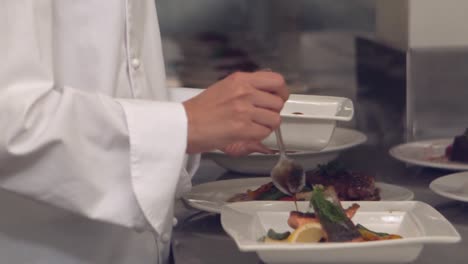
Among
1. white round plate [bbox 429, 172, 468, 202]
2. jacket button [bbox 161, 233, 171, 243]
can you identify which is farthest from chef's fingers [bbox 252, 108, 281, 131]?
white round plate [bbox 429, 172, 468, 202]

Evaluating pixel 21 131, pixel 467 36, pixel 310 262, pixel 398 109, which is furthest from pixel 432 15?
pixel 21 131

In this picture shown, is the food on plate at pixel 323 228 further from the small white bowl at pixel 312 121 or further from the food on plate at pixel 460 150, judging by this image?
the food on plate at pixel 460 150

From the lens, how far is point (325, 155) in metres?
1.54

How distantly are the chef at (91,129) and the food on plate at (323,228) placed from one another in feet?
0.35

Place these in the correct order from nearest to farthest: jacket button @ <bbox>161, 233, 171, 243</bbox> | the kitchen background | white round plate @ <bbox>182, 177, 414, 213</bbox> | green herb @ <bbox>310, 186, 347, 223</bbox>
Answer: green herb @ <bbox>310, 186, 347, 223</bbox> < jacket button @ <bbox>161, 233, 171, 243</bbox> < white round plate @ <bbox>182, 177, 414, 213</bbox> < the kitchen background

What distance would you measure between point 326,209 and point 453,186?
0.38 meters

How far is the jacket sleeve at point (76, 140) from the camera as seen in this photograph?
90 centimetres

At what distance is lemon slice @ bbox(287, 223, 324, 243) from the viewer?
99cm

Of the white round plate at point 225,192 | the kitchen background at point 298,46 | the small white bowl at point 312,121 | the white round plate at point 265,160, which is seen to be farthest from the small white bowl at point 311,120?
the kitchen background at point 298,46

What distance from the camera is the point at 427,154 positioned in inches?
62.5

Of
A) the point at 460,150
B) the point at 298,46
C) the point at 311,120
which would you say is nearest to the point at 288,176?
the point at 311,120

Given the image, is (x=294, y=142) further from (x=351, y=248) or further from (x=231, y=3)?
(x=231, y=3)

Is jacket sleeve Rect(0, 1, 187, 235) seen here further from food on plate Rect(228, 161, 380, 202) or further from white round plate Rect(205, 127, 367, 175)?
white round plate Rect(205, 127, 367, 175)

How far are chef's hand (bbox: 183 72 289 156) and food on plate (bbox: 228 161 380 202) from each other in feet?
0.76
